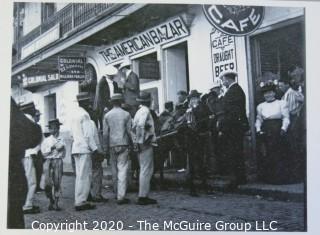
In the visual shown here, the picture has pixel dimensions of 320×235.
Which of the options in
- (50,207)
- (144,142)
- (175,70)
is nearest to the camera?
(50,207)

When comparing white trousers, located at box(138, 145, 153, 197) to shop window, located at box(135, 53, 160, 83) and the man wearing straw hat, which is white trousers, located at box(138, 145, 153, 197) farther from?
shop window, located at box(135, 53, 160, 83)

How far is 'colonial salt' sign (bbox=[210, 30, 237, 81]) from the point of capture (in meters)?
5.28

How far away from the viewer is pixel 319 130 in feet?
16.7

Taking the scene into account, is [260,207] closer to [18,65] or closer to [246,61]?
[246,61]

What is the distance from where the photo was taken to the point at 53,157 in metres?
5.20

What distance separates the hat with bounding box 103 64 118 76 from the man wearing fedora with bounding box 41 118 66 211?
2.33ft

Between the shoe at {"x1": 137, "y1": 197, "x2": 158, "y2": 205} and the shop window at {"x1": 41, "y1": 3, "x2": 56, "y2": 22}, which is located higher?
the shop window at {"x1": 41, "y1": 3, "x2": 56, "y2": 22}

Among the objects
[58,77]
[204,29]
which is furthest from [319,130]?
[58,77]

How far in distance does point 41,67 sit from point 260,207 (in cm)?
260

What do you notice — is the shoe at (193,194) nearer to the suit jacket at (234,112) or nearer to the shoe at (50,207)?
the suit jacket at (234,112)

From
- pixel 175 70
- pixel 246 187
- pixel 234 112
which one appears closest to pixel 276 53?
pixel 234 112

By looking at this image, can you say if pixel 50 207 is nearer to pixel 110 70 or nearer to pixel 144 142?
pixel 144 142

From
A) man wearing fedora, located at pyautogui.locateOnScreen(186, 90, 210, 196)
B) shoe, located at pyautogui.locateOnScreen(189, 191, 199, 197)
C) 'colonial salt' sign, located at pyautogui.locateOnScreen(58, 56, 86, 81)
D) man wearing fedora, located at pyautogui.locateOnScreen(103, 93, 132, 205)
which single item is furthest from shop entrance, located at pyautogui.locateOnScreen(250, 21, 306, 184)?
'colonial salt' sign, located at pyautogui.locateOnScreen(58, 56, 86, 81)

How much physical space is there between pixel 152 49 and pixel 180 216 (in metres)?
1.74
